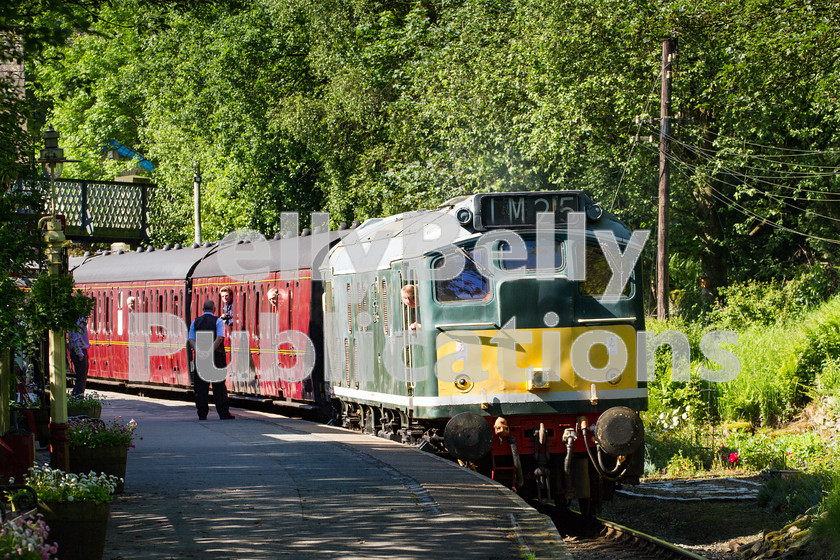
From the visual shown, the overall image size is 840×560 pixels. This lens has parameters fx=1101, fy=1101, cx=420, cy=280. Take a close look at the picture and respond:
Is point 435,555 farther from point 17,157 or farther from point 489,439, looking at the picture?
point 17,157

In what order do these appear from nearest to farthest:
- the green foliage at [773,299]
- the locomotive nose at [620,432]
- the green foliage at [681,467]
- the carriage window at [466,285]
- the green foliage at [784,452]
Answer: the locomotive nose at [620,432], the carriage window at [466,285], the green foliage at [784,452], the green foliage at [681,467], the green foliage at [773,299]

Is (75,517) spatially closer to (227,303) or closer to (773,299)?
(227,303)

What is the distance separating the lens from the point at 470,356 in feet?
38.1

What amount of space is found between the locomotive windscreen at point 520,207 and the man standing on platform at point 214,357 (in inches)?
260

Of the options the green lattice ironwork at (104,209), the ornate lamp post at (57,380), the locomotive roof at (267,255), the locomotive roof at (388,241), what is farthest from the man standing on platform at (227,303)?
the green lattice ironwork at (104,209)

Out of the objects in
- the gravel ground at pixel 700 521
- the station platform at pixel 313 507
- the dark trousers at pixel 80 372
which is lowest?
the gravel ground at pixel 700 521

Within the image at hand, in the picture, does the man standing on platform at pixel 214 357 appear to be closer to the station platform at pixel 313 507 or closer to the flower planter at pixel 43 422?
the station platform at pixel 313 507

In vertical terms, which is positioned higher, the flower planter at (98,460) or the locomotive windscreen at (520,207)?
the locomotive windscreen at (520,207)

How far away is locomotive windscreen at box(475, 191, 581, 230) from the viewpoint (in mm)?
11977

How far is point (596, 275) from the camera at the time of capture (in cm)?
1199

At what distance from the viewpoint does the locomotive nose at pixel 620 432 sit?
11156mm

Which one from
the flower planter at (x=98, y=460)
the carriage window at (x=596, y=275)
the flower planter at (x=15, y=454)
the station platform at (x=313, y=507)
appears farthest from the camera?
the carriage window at (x=596, y=275)

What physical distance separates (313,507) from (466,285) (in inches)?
125

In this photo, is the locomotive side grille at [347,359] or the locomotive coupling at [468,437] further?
the locomotive side grille at [347,359]
